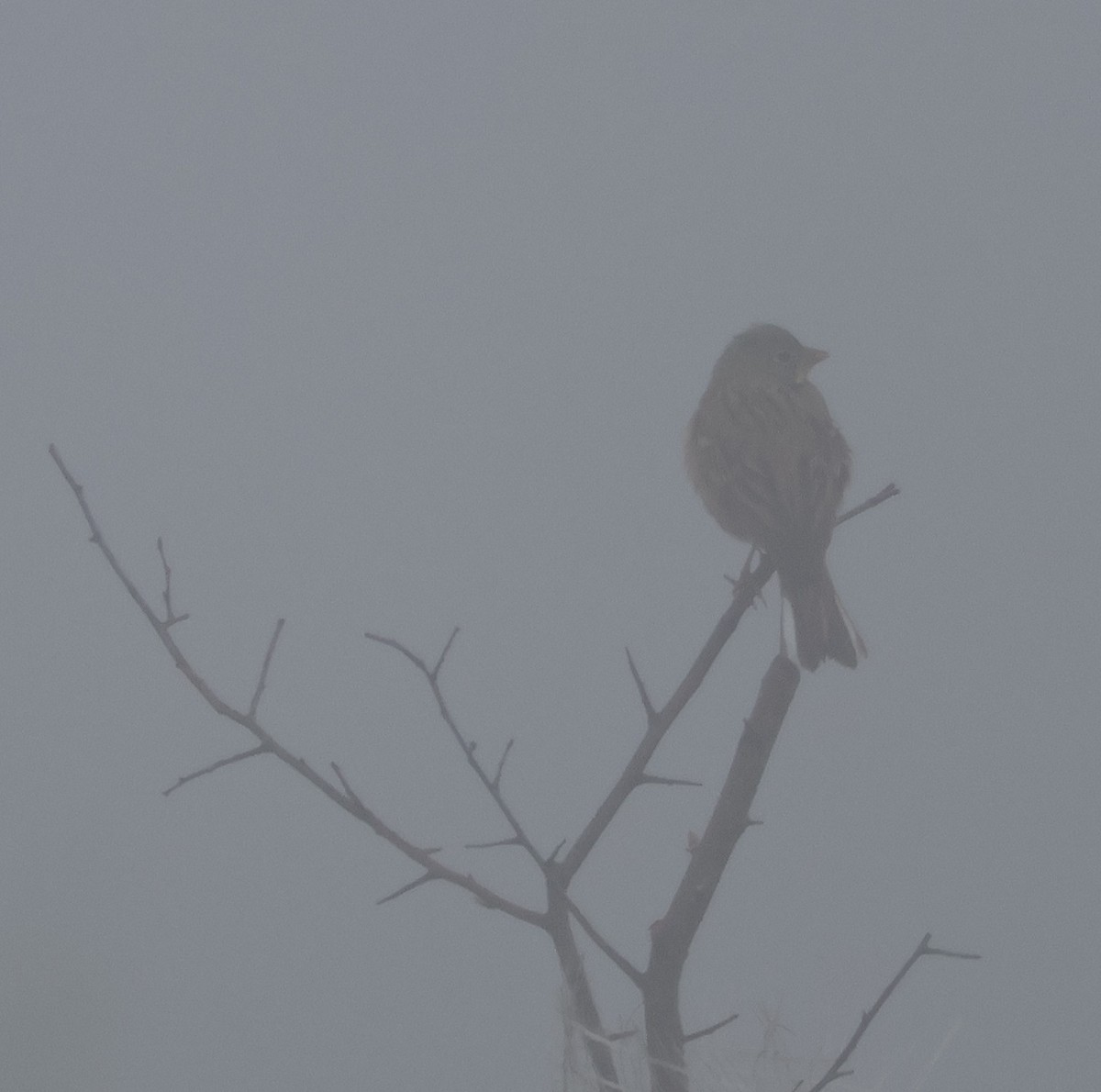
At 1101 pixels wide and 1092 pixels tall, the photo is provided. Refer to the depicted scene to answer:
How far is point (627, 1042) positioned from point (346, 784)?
1.37 ft

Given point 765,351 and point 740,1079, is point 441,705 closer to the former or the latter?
point 740,1079

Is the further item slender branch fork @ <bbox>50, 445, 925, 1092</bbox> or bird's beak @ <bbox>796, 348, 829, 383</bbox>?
bird's beak @ <bbox>796, 348, 829, 383</bbox>

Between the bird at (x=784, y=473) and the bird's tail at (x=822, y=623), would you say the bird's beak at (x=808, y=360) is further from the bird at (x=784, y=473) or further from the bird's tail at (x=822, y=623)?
the bird's tail at (x=822, y=623)

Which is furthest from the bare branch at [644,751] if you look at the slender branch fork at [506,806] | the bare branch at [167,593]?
the bare branch at [167,593]

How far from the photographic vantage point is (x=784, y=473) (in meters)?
3.67

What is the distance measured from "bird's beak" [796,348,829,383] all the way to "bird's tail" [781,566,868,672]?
1590 millimetres

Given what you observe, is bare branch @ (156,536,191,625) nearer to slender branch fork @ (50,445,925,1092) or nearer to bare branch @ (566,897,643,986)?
slender branch fork @ (50,445,925,1092)

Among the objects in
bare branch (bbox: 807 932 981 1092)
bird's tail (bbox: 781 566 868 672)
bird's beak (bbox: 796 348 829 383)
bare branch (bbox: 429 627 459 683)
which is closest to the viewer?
bare branch (bbox: 807 932 981 1092)

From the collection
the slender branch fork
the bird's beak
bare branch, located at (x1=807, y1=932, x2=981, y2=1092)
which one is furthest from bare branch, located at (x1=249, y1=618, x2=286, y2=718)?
the bird's beak

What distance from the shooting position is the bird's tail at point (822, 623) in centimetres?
279

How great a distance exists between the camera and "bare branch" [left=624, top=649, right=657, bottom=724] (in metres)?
1.74

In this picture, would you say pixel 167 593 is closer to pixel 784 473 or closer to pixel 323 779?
pixel 323 779

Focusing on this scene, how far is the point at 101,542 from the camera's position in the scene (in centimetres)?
184

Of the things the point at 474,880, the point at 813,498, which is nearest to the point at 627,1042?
the point at 474,880
